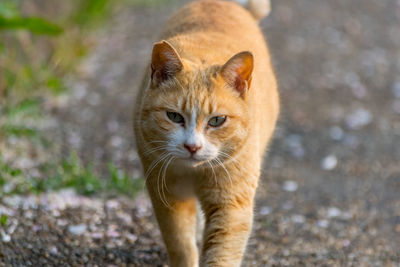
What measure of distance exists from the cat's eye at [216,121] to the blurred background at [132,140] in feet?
3.47

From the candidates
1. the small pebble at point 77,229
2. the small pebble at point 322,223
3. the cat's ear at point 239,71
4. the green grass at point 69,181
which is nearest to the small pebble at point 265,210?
the small pebble at point 322,223

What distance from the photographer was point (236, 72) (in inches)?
111

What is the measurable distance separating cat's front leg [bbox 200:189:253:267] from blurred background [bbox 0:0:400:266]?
0.60 metres

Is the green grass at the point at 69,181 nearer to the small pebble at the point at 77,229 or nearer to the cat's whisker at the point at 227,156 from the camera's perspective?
the small pebble at the point at 77,229

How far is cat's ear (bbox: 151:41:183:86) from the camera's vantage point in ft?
8.95

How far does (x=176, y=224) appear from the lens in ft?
10.2

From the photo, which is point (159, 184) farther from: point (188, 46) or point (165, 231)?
point (188, 46)

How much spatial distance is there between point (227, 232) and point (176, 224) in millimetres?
303

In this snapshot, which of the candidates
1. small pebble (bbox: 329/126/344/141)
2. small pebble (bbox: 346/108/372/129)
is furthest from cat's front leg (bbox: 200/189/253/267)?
small pebble (bbox: 346/108/372/129)

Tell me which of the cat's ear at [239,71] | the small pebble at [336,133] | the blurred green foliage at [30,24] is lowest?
the small pebble at [336,133]

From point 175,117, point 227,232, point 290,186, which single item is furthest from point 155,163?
point 290,186

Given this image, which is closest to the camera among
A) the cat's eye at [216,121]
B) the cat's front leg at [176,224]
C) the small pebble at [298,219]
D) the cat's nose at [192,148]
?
the cat's nose at [192,148]

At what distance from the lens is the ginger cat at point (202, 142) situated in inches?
108

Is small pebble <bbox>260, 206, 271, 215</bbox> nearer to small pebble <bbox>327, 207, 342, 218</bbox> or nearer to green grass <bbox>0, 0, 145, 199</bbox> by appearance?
small pebble <bbox>327, 207, 342, 218</bbox>
